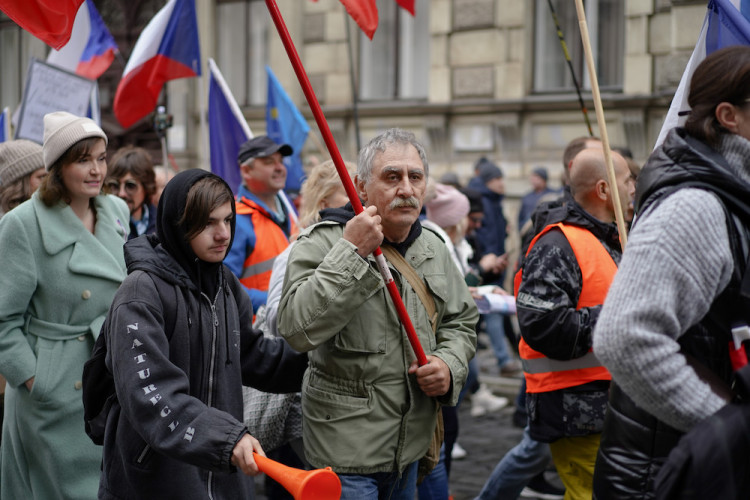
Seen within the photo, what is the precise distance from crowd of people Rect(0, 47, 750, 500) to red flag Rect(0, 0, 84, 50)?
0.45m

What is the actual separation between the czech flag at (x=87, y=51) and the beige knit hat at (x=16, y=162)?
2977 mm

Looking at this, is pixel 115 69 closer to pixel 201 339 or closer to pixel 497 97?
pixel 497 97

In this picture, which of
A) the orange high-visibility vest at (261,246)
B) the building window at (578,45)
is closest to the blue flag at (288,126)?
the orange high-visibility vest at (261,246)

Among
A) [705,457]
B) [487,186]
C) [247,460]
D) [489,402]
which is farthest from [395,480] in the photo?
[487,186]

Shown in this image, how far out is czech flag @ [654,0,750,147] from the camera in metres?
3.13

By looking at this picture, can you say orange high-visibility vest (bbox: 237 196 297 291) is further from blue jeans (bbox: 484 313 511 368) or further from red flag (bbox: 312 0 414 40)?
blue jeans (bbox: 484 313 511 368)

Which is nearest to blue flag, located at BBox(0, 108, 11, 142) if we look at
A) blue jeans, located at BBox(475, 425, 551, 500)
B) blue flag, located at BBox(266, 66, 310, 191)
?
blue flag, located at BBox(266, 66, 310, 191)

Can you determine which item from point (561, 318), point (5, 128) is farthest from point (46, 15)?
point (5, 128)

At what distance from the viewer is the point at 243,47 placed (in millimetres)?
14469

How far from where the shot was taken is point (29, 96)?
6.69 metres

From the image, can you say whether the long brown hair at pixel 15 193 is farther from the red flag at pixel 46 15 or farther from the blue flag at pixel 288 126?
the blue flag at pixel 288 126

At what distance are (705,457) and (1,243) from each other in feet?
9.04

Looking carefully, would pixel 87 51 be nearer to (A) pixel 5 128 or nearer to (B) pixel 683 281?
(A) pixel 5 128

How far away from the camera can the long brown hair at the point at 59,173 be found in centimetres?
377
